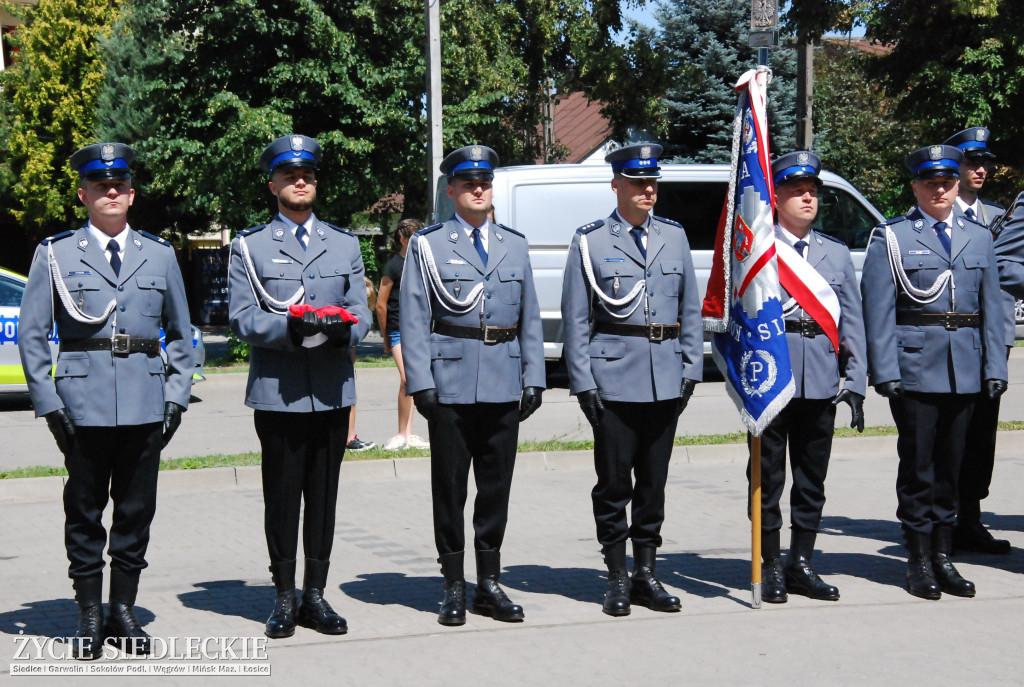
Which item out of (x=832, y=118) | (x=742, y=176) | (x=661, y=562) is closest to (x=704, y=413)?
(x=661, y=562)

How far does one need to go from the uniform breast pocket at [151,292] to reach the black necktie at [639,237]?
7.15ft

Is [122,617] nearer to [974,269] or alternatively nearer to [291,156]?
[291,156]

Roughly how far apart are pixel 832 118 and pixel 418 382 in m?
31.4

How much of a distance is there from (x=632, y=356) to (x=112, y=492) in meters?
2.39

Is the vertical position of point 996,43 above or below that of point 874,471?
above

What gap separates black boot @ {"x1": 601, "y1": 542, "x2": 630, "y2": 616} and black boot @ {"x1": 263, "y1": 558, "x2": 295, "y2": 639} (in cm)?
144

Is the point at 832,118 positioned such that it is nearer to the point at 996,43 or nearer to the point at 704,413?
the point at 996,43

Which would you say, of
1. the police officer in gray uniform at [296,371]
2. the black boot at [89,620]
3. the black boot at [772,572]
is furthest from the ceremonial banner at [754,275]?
the black boot at [89,620]

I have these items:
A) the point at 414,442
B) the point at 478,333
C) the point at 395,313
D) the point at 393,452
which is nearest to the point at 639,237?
the point at 478,333

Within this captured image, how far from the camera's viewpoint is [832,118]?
3494 cm

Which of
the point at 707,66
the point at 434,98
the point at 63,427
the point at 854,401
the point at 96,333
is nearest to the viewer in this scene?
the point at 63,427

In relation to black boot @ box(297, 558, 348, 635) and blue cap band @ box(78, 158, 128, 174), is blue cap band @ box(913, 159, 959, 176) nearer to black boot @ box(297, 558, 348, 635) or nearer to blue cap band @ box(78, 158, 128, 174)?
black boot @ box(297, 558, 348, 635)

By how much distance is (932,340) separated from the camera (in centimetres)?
619

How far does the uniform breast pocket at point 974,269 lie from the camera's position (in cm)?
621
